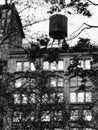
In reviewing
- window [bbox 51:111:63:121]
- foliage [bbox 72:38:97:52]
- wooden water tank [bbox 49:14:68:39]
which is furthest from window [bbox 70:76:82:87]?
wooden water tank [bbox 49:14:68:39]

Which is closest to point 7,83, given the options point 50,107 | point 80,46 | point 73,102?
point 80,46

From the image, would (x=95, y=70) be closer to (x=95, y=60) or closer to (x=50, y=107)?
(x=95, y=60)

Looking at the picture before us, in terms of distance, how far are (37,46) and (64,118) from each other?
23.3 metres

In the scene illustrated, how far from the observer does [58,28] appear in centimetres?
941

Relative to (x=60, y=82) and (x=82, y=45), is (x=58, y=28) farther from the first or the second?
(x=60, y=82)

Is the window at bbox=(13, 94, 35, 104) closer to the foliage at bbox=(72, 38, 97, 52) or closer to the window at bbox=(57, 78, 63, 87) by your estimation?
the foliage at bbox=(72, 38, 97, 52)

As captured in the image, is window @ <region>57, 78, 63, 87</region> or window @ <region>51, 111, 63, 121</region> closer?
window @ <region>51, 111, 63, 121</region>

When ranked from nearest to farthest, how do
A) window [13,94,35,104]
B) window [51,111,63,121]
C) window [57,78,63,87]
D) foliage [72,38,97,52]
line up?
foliage [72,38,97,52] < window [13,94,35,104] < window [51,111,63,121] < window [57,78,63,87]

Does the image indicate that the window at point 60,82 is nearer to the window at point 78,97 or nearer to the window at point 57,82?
the window at point 57,82

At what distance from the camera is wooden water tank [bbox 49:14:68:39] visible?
9.39 metres

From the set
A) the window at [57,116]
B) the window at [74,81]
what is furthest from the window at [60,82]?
the window at [57,116]

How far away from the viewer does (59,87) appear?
50.4 m

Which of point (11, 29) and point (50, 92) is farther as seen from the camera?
point (50, 92)

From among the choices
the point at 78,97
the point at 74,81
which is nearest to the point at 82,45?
the point at 78,97
